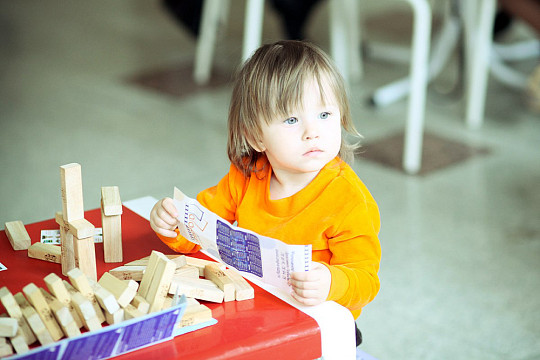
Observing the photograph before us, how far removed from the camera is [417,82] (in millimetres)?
2518

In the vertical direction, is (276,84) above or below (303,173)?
above

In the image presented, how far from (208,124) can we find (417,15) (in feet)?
3.25

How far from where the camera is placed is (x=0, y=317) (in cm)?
81

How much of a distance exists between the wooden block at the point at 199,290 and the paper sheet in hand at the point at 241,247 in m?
0.04

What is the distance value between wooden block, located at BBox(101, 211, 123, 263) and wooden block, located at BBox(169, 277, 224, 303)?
0.14m

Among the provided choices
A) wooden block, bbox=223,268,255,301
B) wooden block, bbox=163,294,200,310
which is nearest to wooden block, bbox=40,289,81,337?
wooden block, bbox=163,294,200,310

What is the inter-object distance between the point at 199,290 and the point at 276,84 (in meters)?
0.30

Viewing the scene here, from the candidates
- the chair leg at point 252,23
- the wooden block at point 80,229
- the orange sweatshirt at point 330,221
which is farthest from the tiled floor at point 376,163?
the wooden block at point 80,229

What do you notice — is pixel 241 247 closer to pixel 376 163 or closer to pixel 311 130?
pixel 311 130

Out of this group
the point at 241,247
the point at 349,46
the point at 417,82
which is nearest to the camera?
the point at 241,247

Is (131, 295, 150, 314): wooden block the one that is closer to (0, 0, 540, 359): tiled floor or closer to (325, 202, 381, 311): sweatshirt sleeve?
(325, 202, 381, 311): sweatshirt sleeve

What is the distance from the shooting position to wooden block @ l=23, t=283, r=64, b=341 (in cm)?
80

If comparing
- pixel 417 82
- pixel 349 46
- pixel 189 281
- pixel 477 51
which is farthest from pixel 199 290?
pixel 349 46

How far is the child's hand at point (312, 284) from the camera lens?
2.83 feet
